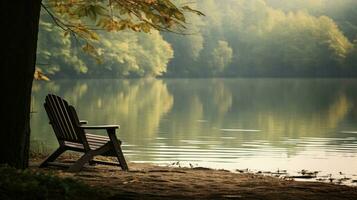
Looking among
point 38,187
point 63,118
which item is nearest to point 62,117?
point 63,118

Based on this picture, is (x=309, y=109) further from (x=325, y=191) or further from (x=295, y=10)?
(x=295, y=10)

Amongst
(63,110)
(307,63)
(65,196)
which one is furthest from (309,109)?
(307,63)

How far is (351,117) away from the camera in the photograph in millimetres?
34375

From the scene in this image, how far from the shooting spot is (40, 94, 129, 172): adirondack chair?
376 inches

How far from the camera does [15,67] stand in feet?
26.7

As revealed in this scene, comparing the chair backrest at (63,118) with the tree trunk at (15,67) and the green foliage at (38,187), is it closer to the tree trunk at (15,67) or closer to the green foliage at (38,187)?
the tree trunk at (15,67)

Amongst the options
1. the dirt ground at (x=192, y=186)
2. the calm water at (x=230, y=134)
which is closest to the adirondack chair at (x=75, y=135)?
the dirt ground at (x=192, y=186)

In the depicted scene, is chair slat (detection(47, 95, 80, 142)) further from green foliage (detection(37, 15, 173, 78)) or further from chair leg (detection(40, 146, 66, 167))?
green foliage (detection(37, 15, 173, 78))

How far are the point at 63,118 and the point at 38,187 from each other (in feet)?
11.6

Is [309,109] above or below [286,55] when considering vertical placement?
below

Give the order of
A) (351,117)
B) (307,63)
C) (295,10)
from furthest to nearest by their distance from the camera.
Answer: (295,10), (307,63), (351,117)

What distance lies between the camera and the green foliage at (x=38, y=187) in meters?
6.11

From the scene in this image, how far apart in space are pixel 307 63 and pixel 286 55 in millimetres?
4622

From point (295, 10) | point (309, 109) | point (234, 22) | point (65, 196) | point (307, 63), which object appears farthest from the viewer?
point (295, 10)
